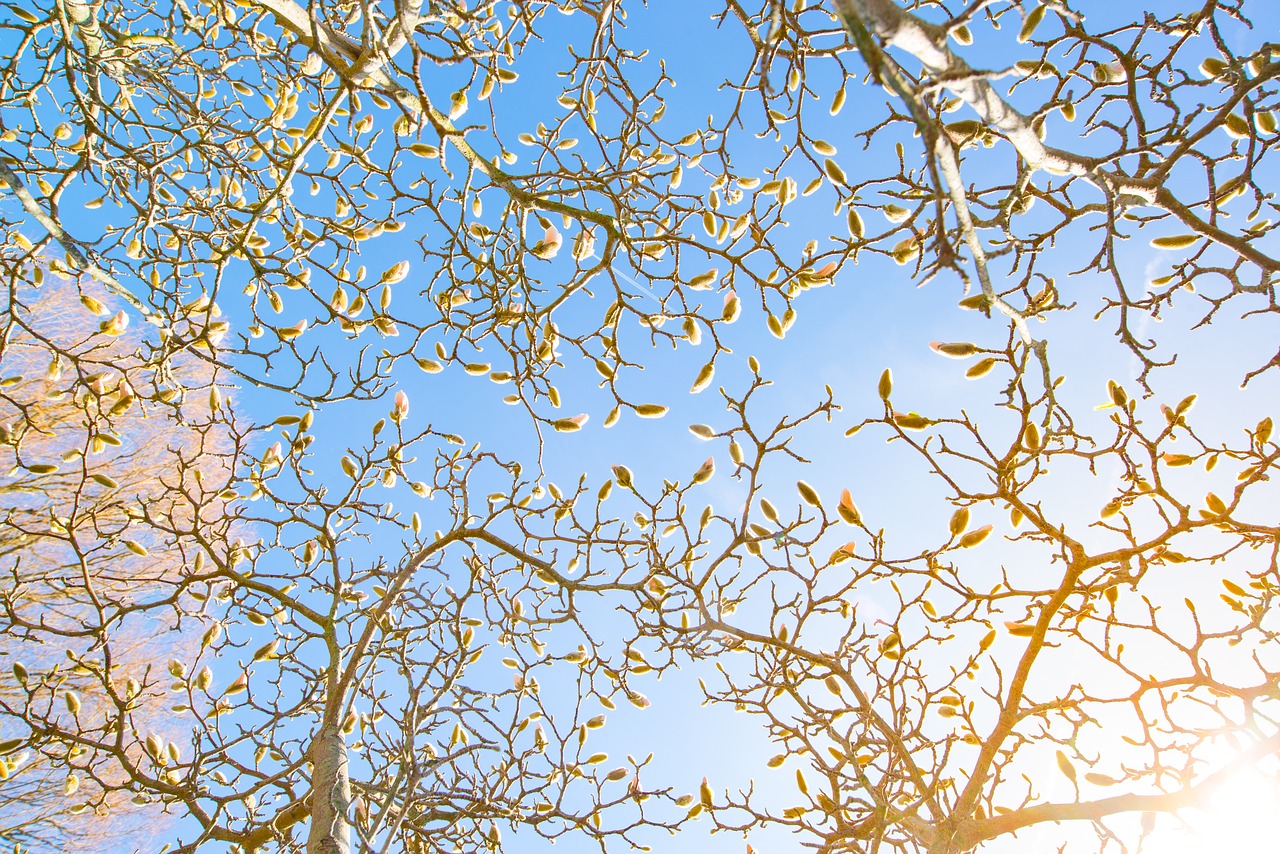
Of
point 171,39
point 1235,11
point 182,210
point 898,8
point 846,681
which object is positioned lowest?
point 846,681

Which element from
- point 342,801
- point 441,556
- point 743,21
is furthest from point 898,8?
point 441,556

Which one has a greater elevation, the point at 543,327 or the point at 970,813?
the point at 543,327

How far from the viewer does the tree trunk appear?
6.84 ft

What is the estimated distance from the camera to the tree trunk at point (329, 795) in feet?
6.84

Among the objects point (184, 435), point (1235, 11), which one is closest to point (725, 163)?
point (1235, 11)

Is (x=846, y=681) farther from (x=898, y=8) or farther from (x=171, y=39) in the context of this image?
(x=171, y=39)

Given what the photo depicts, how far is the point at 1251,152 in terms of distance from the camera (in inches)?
67.8

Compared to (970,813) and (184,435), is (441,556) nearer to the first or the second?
(970,813)

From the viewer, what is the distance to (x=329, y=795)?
7.12 ft

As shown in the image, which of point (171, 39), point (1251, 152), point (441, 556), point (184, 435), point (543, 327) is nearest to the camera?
point (1251, 152)

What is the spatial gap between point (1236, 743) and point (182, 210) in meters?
3.76

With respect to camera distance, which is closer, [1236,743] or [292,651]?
[1236,743]

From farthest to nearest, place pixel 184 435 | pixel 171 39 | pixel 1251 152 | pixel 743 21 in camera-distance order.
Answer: pixel 184 435
pixel 171 39
pixel 743 21
pixel 1251 152

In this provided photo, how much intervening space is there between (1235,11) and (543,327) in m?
2.11
